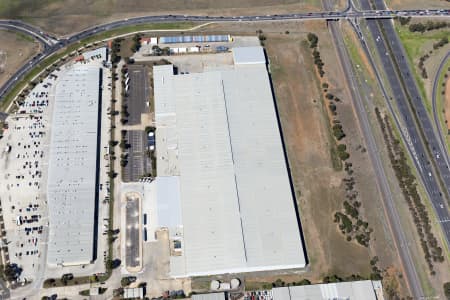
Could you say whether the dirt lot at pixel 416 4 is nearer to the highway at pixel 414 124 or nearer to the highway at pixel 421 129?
the highway at pixel 414 124

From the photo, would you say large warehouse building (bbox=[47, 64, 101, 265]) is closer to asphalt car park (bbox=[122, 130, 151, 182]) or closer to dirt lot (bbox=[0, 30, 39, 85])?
asphalt car park (bbox=[122, 130, 151, 182])

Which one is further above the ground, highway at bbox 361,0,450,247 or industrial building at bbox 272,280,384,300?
highway at bbox 361,0,450,247

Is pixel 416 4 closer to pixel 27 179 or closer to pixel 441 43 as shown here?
pixel 441 43

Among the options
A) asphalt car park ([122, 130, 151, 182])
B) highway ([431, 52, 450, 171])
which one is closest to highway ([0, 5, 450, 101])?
highway ([431, 52, 450, 171])

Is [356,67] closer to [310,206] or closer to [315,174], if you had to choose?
[315,174]

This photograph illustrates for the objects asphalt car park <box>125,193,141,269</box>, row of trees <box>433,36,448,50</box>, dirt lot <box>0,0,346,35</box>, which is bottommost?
asphalt car park <box>125,193,141,269</box>

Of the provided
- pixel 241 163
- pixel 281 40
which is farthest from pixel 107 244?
pixel 281 40
